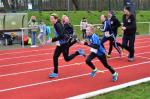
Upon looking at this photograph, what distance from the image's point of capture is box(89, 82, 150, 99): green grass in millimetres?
9320

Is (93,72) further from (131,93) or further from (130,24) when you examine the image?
(130,24)

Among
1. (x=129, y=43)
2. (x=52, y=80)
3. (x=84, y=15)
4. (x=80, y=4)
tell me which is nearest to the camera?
(x=52, y=80)

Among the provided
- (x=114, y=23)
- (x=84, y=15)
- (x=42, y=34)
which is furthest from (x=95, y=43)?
(x=84, y=15)

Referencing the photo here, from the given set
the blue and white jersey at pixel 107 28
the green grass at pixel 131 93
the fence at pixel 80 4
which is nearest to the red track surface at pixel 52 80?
the green grass at pixel 131 93

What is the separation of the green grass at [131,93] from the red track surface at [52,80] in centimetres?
79

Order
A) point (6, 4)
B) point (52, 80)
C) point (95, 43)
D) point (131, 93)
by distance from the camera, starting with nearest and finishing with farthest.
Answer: point (131, 93), point (95, 43), point (52, 80), point (6, 4)

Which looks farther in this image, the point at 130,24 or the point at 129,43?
the point at 129,43

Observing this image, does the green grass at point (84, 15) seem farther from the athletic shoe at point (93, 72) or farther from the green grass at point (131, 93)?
the green grass at point (131, 93)

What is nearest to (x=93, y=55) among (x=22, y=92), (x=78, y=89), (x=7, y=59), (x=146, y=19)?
(x=78, y=89)

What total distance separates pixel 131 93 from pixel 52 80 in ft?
9.11

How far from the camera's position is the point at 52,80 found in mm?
11711

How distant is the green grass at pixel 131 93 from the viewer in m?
9.32

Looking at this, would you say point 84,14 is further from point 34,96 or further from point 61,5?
point 34,96

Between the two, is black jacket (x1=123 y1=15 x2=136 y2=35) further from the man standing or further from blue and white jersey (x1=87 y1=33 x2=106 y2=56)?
blue and white jersey (x1=87 y1=33 x2=106 y2=56)
